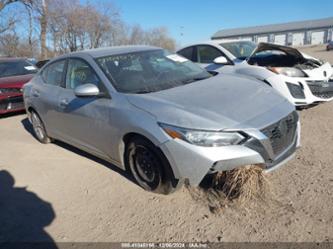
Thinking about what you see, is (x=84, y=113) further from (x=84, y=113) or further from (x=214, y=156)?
(x=214, y=156)

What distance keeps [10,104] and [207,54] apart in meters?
5.09

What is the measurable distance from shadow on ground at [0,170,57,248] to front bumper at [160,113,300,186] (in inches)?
54.2

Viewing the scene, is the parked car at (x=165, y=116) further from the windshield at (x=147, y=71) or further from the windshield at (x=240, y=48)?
the windshield at (x=240, y=48)

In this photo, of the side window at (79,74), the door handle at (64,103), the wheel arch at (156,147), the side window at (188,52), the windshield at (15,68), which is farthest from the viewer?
the windshield at (15,68)

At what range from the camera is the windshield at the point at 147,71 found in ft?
12.1

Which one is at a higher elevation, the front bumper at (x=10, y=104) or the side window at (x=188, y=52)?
the side window at (x=188, y=52)

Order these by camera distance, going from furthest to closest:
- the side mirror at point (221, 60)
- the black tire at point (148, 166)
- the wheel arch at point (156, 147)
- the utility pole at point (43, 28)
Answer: the utility pole at point (43, 28) → the side mirror at point (221, 60) → the black tire at point (148, 166) → the wheel arch at point (156, 147)

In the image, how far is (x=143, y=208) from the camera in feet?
10.6

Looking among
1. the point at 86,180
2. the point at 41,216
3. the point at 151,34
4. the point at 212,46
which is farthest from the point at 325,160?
the point at 151,34

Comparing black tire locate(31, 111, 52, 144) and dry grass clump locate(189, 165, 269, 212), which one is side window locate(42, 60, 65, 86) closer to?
black tire locate(31, 111, 52, 144)

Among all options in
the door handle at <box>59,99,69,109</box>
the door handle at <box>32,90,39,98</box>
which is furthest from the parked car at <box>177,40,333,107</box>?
the door handle at <box>32,90,39,98</box>

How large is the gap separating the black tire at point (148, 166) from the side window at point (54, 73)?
75.4 inches

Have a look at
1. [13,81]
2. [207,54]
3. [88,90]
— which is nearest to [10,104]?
[13,81]

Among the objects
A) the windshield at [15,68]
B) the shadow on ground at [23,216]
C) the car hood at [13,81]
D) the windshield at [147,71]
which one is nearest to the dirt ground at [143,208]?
the shadow on ground at [23,216]
